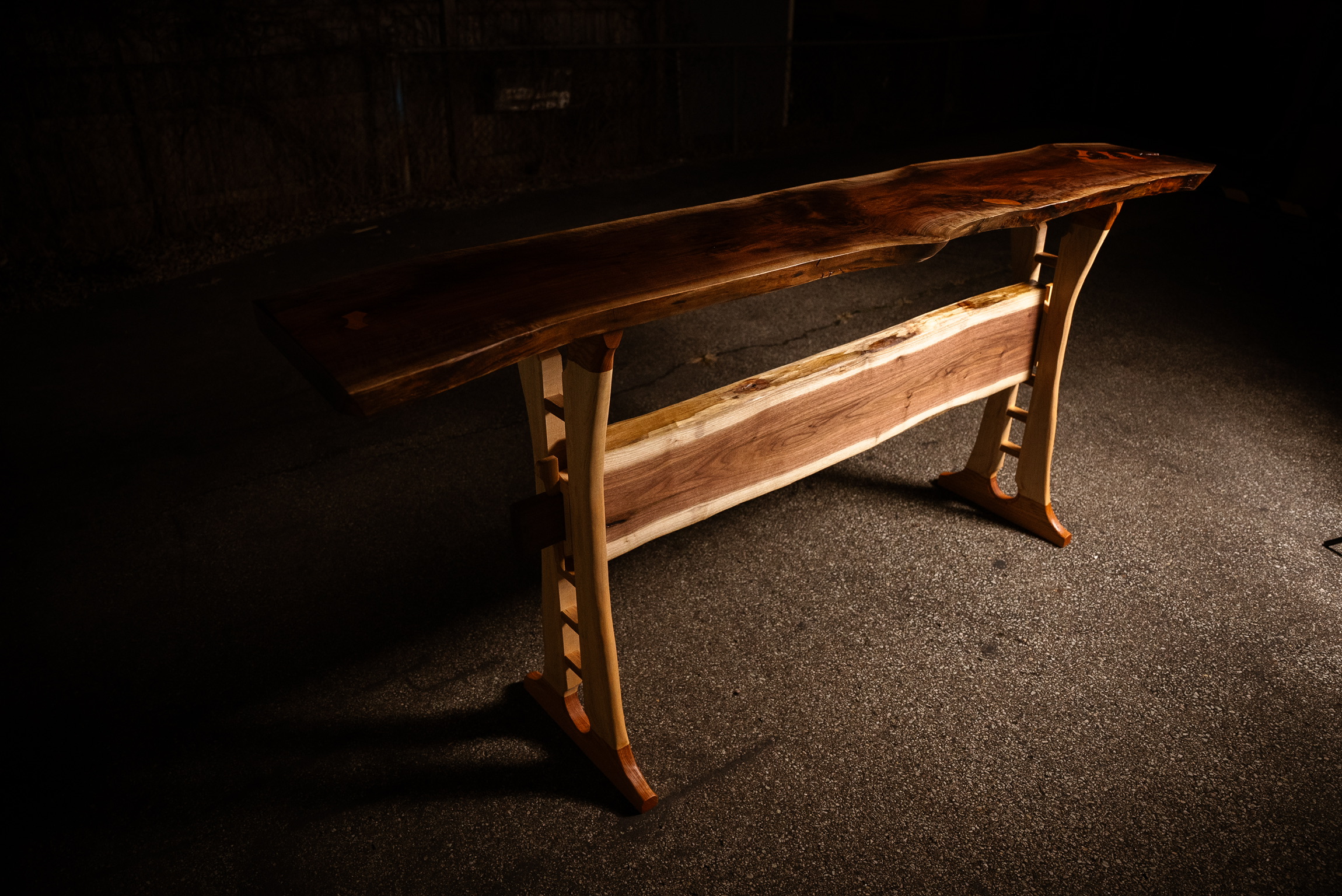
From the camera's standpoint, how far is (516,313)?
4.13ft

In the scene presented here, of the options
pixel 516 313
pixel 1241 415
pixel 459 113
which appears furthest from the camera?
pixel 459 113

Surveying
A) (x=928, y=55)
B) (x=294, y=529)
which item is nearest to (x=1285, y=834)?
(x=294, y=529)

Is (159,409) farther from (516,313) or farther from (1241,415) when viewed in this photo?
(1241,415)

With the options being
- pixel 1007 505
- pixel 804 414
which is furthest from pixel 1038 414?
pixel 804 414

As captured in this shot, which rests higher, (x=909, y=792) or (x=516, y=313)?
(x=516, y=313)

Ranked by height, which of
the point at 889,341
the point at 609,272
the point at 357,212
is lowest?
the point at 357,212

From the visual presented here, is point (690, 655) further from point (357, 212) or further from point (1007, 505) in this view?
point (357, 212)

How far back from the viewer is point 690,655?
2.16 metres

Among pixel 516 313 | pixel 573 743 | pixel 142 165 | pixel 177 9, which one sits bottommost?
pixel 573 743

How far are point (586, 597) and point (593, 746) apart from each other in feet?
1.40

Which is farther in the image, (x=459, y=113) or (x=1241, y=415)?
(x=459, y=113)

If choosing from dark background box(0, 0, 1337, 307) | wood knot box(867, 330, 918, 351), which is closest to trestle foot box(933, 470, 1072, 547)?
wood knot box(867, 330, 918, 351)

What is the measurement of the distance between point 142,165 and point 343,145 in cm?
127

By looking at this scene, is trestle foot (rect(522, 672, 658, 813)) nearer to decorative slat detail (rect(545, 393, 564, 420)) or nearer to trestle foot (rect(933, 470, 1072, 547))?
decorative slat detail (rect(545, 393, 564, 420))
